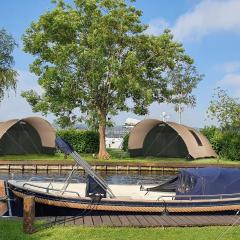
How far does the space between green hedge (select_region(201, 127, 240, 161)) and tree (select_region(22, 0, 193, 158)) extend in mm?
8016

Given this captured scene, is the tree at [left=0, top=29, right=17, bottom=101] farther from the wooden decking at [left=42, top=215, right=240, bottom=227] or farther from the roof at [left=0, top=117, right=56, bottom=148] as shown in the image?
the wooden decking at [left=42, top=215, right=240, bottom=227]

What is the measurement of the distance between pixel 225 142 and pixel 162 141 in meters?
6.77

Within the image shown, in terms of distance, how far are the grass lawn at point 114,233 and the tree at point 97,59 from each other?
30.1 meters

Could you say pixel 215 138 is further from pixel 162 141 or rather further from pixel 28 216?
pixel 28 216

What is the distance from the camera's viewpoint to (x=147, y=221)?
47.5 feet

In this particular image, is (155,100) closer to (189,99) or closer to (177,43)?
(177,43)

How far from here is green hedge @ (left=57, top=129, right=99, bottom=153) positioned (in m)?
50.4

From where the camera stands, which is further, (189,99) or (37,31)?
(189,99)

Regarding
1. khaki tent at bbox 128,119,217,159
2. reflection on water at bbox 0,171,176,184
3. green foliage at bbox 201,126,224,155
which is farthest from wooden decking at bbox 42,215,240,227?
green foliage at bbox 201,126,224,155

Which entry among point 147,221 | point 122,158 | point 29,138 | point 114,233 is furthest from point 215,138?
point 114,233

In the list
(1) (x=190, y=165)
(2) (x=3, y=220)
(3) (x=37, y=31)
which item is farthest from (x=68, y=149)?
(3) (x=37, y=31)

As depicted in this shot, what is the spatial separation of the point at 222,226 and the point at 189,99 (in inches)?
2329

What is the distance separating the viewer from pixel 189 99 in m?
72.4

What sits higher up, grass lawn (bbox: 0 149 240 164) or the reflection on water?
grass lawn (bbox: 0 149 240 164)
